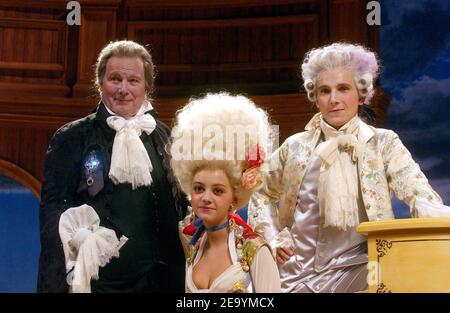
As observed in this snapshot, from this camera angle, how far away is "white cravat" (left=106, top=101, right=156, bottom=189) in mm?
3514

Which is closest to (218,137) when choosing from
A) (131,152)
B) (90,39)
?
(131,152)

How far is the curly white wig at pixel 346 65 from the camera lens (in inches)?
144

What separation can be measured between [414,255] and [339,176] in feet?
2.33

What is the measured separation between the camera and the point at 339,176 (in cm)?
356

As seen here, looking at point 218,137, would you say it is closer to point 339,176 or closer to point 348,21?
point 339,176

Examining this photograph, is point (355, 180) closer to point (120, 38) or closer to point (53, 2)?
point (120, 38)

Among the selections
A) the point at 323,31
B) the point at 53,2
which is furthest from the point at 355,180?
the point at 53,2

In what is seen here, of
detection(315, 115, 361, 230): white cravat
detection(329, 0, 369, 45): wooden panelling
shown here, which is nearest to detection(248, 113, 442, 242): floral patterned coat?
detection(315, 115, 361, 230): white cravat

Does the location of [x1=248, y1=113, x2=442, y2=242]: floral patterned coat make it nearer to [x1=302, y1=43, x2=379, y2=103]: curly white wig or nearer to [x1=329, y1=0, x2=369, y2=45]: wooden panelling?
[x1=302, y1=43, x2=379, y2=103]: curly white wig

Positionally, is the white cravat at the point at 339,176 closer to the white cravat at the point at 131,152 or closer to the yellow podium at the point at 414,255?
the yellow podium at the point at 414,255

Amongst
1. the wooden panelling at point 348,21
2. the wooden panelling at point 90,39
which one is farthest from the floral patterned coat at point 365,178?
the wooden panelling at point 90,39
